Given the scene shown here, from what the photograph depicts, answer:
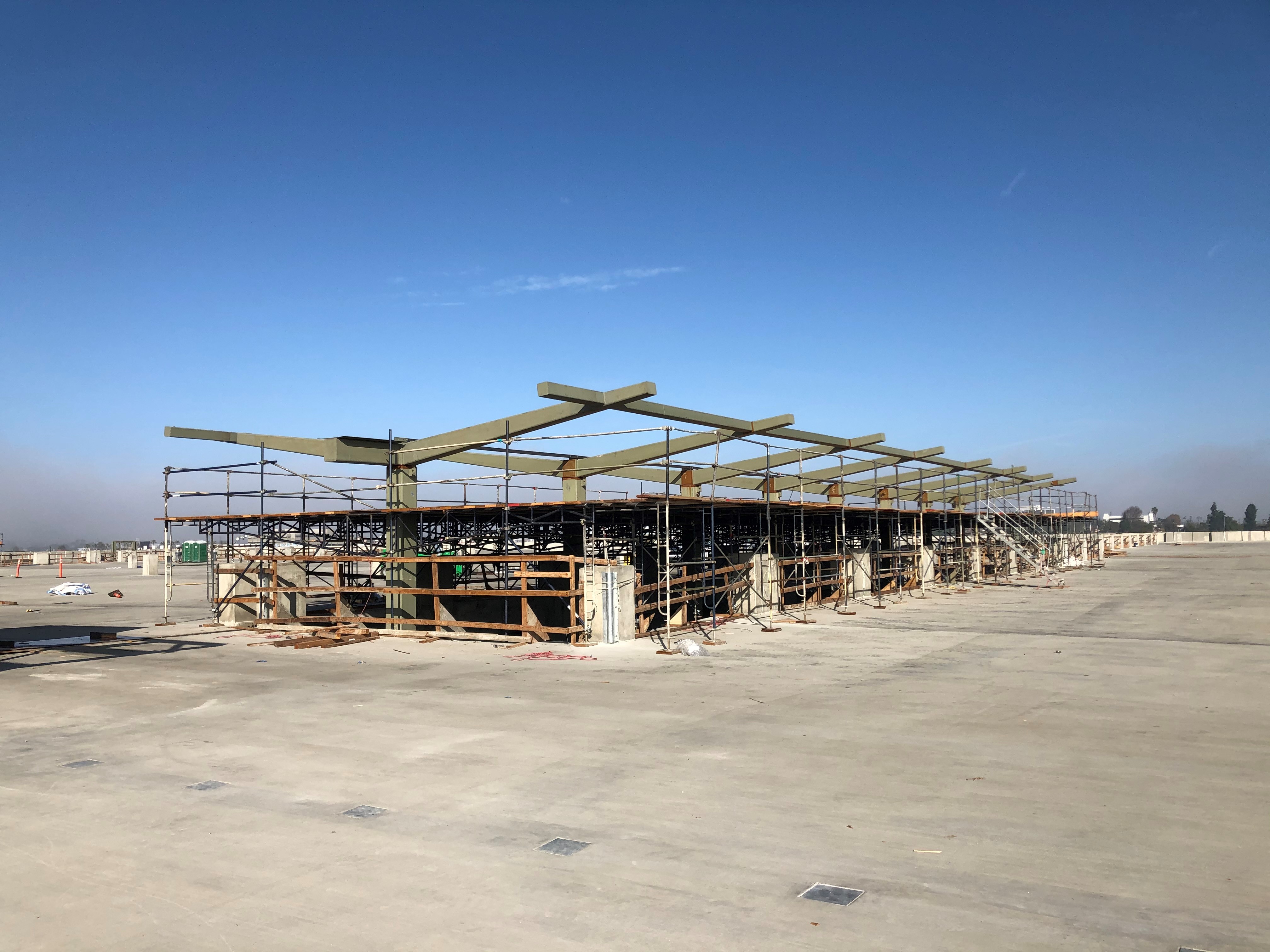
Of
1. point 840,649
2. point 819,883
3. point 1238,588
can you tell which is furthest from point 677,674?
point 1238,588

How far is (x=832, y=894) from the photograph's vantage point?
471 cm

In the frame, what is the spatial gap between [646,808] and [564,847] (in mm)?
1004

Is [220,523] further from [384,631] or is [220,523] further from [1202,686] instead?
[1202,686]

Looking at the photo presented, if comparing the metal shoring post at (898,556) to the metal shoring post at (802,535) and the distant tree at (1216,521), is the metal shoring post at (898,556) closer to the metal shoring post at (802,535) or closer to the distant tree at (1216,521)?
the metal shoring post at (802,535)

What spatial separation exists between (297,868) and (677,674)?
Result: 27.4 feet

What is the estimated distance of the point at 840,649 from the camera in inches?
621

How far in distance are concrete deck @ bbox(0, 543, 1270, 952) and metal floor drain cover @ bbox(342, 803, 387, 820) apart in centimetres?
6

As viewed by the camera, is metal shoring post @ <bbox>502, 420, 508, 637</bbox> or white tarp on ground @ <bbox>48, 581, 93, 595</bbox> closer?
metal shoring post @ <bbox>502, 420, 508, 637</bbox>

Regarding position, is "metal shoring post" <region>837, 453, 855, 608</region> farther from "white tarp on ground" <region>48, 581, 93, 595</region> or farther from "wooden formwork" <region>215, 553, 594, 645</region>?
"white tarp on ground" <region>48, 581, 93, 595</region>

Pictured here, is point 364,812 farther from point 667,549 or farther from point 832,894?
point 667,549

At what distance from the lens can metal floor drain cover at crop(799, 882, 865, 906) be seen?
4613 millimetres

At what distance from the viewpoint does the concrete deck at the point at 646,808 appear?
14.4 ft

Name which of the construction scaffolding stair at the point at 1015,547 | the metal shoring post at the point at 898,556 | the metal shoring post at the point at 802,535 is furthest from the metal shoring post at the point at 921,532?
the metal shoring post at the point at 802,535

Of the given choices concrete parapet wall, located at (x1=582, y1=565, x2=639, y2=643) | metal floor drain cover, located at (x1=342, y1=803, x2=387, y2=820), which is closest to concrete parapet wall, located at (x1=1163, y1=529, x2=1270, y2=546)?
concrete parapet wall, located at (x1=582, y1=565, x2=639, y2=643)
